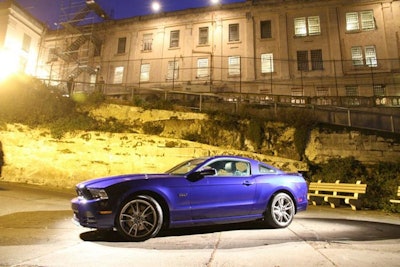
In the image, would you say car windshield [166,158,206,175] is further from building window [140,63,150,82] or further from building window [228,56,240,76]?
building window [140,63,150,82]

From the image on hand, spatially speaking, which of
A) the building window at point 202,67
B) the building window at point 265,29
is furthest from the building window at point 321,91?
the building window at point 202,67

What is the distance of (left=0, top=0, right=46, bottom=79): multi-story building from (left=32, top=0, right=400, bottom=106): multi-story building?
1983mm

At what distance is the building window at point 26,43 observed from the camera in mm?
29555

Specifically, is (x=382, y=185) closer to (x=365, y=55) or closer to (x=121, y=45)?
(x=365, y=55)

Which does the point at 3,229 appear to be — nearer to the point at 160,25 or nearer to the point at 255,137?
the point at 255,137

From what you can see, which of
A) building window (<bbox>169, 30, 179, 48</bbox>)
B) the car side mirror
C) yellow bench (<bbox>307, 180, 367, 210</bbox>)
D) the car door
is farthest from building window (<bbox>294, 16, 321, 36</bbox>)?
the car side mirror

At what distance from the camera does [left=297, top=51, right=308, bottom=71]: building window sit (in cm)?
2420

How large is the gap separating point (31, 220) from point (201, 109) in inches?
362

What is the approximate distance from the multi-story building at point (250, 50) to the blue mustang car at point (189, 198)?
17.5 meters

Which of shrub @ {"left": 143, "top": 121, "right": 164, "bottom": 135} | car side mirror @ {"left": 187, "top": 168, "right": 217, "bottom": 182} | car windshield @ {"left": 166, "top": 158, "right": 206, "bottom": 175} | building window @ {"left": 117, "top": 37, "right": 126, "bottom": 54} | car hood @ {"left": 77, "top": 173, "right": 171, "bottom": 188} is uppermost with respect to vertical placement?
building window @ {"left": 117, "top": 37, "right": 126, "bottom": 54}

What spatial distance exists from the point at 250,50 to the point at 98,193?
2398 centimetres

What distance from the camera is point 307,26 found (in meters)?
25.1

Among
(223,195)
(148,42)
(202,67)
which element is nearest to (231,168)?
(223,195)

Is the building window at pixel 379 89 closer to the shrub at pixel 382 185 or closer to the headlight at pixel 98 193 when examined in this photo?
the shrub at pixel 382 185
